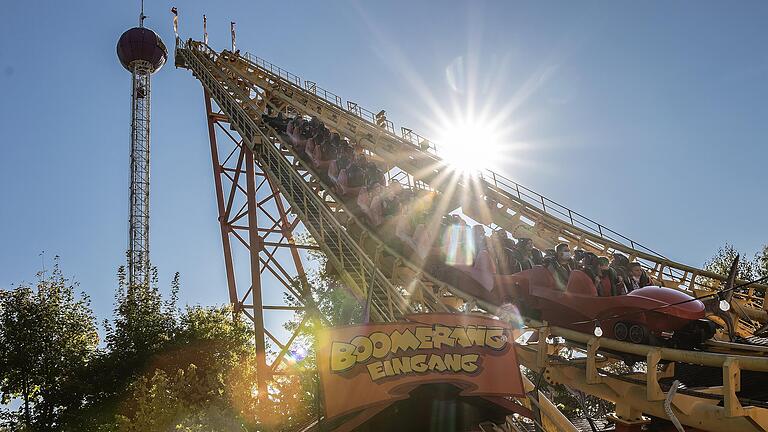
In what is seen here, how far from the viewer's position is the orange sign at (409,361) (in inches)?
214

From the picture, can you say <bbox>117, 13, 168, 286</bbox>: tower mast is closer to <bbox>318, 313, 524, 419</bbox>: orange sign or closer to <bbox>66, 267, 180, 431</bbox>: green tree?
<bbox>66, 267, 180, 431</bbox>: green tree

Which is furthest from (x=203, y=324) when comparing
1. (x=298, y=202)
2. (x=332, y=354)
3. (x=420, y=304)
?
(x=332, y=354)

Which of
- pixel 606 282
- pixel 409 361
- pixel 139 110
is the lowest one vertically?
pixel 409 361

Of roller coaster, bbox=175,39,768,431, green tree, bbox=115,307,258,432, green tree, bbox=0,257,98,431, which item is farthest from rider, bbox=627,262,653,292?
green tree, bbox=0,257,98,431

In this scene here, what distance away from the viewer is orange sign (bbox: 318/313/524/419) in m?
5.43

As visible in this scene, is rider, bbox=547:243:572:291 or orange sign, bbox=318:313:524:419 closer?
orange sign, bbox=318:313:524:419

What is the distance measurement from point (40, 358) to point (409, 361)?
53.4 feet

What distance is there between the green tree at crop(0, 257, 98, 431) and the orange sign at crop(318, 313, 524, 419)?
44.9ft

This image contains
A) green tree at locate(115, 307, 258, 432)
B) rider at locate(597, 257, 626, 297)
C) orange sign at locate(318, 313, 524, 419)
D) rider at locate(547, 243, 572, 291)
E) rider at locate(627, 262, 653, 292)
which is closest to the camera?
orange sign at locate(318, 313, 524, 419)

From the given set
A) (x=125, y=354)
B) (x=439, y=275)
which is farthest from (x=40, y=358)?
(x=439, y=275)

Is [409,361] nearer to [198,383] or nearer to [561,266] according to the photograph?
[561,266]

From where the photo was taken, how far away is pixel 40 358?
58.7ft

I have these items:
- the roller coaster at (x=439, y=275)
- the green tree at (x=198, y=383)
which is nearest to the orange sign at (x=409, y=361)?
the roller coaster at (x=439, y=275)

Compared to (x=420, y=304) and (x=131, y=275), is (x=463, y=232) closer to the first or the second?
(x=420, y=304)
